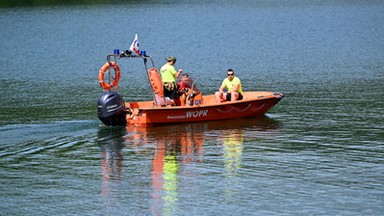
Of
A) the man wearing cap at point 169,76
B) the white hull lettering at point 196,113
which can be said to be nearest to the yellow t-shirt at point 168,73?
the man wearing cap at point 169,76

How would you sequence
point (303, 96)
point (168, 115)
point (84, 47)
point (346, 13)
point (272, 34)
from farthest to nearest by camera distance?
point (346, 13), point (272, 34), point (84, 47), point (303, 96), point (168, 115)

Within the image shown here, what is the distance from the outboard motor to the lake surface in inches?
11.8

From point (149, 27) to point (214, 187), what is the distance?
43461mm

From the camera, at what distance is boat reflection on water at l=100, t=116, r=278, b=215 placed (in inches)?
691

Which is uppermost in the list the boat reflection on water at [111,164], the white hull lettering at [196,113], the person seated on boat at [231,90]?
the person seated on boat at [231,90]

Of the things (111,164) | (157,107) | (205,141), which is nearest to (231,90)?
(157,107)

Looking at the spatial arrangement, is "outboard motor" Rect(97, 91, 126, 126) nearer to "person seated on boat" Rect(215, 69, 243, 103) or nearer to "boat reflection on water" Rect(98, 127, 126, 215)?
"boat reflection on water" Rect(98, 127, 126, 215)

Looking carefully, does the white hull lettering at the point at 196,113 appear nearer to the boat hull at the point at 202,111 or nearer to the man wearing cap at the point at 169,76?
the boat hull at the point at 202,111

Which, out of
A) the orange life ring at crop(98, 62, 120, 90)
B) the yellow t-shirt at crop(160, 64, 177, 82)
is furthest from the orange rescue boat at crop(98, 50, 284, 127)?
the yellow t-shirt at crop(160, 64, 177, 82)

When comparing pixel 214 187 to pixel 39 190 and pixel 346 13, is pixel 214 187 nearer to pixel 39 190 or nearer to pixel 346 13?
pixel 39 190

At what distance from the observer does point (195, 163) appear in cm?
1973

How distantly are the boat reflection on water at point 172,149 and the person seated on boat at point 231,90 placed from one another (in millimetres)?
710

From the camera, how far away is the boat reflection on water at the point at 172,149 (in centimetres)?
1756

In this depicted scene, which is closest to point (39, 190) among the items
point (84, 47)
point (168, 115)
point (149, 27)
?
point (168, 115)
